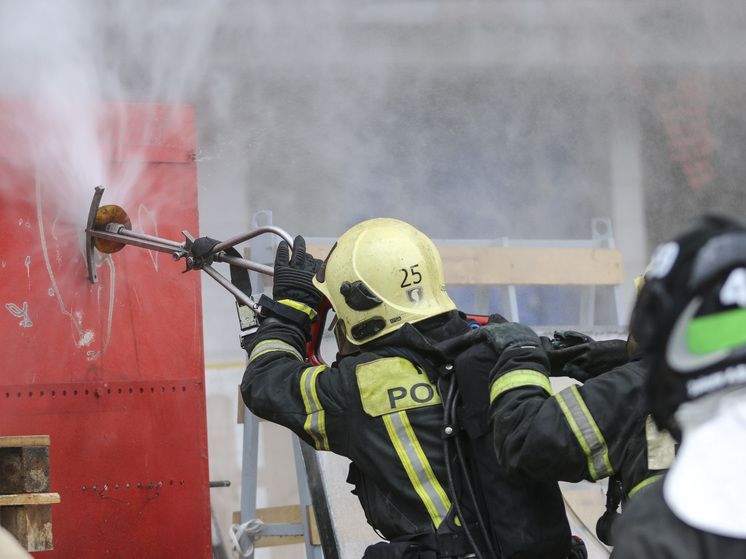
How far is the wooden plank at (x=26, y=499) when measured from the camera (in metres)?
2.15

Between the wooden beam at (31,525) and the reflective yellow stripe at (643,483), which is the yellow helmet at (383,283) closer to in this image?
the reflective yellow stripe at (643,483)

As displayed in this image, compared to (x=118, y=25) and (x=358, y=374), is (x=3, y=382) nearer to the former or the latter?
(x=358, y=374)

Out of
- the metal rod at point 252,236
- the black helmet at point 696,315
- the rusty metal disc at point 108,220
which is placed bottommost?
the black helmet at point 696,315

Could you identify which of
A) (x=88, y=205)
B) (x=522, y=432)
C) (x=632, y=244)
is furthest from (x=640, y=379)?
(x=632, y=244)

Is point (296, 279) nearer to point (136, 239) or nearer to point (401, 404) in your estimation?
point (401, 404)

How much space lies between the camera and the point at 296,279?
2574 millimetres

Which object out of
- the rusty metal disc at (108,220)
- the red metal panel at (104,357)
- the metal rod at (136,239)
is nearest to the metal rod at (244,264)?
the metal rod at (136,239)

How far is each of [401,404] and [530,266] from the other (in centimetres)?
296

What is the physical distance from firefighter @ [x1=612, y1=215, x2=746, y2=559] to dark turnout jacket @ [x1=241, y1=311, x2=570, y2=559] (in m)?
1.10

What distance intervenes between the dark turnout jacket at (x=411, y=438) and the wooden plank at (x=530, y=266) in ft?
7.94

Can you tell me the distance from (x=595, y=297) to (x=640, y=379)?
4182 mm

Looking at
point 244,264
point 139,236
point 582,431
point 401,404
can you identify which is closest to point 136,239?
point 139,236

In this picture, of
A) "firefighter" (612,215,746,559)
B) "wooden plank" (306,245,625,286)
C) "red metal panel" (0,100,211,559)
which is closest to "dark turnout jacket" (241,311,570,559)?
"red metal panel" (0,100,211,559)

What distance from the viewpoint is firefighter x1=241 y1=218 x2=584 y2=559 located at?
202 cm
